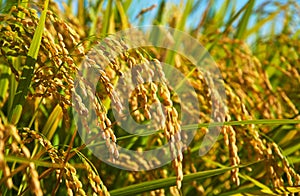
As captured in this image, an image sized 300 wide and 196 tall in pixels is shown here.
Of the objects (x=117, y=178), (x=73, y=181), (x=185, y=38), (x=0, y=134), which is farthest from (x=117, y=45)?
(x=185, y=38)

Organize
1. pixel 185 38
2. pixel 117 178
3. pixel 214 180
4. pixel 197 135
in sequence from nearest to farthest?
pixel 117 178 → pixel 214 180 → pixel 197 135 → pixel 185 38

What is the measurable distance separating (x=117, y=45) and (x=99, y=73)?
12 cm

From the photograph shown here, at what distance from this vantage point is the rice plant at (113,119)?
3.70 ft

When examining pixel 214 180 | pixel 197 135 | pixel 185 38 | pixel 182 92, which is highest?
pixel 185 38

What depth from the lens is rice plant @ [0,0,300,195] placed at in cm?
113

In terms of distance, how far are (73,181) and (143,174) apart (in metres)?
0.96

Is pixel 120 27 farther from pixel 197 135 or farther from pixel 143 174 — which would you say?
pixel 143 174

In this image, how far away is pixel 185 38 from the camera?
8.55 ft

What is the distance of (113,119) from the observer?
2084mm

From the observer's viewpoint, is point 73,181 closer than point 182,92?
Yes

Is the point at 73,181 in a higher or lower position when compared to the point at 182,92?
lower

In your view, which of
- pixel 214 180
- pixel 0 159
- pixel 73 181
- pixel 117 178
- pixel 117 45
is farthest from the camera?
pixel 214 180

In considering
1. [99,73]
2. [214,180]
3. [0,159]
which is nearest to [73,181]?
[99,73]

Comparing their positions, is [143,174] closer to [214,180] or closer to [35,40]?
[214,180]
